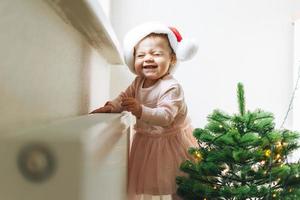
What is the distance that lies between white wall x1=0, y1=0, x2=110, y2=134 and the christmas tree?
344 mm

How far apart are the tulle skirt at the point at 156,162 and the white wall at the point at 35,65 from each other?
323 millimetres

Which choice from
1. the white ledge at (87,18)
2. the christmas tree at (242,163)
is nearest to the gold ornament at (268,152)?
the christmas tree at (242,163)

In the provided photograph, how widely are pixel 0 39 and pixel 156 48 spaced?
2.61ft

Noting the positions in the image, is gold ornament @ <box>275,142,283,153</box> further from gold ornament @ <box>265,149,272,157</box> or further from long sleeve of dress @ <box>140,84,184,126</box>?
long sleeve of dress @ <box>140,84,184,126</box>

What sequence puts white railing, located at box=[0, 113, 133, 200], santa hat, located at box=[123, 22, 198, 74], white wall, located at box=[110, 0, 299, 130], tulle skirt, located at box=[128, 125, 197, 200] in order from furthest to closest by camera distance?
white wall, located at box=[110, 0, 299, 130]
santa hat, located at box=[123, 22, 198, 74]
tulle skirt, located at box=[128, 125, 197, 200]
white railing, located at box=[0, 113, 133, 200]

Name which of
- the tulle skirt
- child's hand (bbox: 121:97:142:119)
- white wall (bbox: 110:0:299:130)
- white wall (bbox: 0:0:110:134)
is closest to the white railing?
white wall (bbox: 0:0:110:134)

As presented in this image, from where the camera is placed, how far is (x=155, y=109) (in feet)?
3.17

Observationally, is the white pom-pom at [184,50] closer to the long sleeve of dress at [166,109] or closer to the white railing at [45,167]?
the long sleeve of dress at [166,109]

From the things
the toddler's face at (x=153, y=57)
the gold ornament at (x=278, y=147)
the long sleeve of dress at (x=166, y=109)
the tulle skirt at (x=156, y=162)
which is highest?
the toddler's face at (x=153, y=57)

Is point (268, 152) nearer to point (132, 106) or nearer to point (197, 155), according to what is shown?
point (197, 155)

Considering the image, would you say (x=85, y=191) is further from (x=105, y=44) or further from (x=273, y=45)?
(x=273, y=45)

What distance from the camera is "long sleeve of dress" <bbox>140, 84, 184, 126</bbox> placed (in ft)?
3.10

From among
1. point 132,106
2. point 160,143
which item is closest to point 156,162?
point 160,143

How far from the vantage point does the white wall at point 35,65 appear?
35 centimetres
